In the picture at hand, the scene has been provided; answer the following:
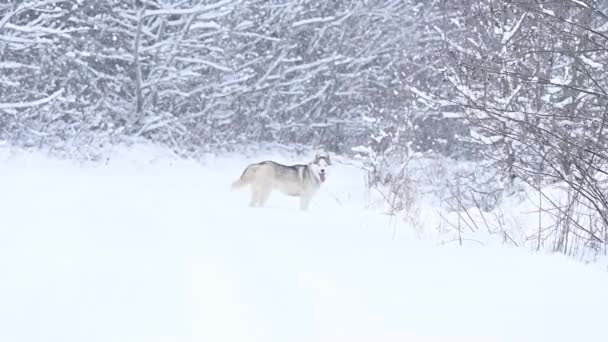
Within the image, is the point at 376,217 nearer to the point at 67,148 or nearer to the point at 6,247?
the point at 6,247

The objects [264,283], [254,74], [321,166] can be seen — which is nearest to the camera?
[264,283]

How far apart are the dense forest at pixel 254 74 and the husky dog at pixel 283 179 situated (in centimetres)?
248

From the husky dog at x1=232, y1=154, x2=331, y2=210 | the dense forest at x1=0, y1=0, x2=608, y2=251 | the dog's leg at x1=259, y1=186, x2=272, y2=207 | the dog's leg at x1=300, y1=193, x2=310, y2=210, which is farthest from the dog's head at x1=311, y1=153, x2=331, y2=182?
the dense forest at x1=0, y1=0, x2=608, y2=251

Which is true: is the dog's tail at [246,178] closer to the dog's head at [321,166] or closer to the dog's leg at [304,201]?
the dog's leg at [304,201]

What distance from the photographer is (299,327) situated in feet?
11.1

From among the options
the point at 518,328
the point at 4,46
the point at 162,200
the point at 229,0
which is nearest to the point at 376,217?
the point at 162,200

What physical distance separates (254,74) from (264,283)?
16.3 m

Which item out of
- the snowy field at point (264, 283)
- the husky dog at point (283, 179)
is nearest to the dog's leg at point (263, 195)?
the husky dog at point (283, 179)

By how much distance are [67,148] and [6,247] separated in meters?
10.7

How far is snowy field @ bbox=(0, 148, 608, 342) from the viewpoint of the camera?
3322 mm

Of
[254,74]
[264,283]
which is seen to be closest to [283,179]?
[264,283]

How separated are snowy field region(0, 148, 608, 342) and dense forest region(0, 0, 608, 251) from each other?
5420 millimetres

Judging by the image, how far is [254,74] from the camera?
20172 mm

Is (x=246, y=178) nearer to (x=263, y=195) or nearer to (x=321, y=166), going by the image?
(x=263, y=195)
